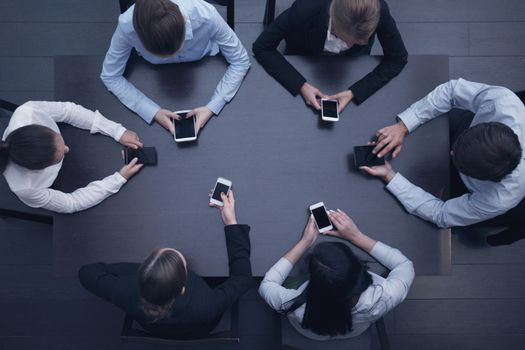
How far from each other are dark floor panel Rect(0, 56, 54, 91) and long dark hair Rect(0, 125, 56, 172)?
1144 millimetres

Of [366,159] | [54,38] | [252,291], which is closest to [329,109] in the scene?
[366,159]

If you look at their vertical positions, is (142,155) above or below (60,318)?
above

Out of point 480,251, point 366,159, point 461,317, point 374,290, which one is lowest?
point 461,317

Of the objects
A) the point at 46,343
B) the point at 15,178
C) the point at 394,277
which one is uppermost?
the point at 15,178

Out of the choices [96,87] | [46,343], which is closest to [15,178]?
[96,87]

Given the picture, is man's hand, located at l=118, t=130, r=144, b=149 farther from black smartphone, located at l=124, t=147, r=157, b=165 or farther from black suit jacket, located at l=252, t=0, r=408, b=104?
black suit jacket, located at l=252, t=0, r=408, b=104

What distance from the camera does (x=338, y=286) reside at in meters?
1.40

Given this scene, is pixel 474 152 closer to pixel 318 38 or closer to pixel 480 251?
pixel 318 38

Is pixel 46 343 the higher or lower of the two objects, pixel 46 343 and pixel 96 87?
the lower

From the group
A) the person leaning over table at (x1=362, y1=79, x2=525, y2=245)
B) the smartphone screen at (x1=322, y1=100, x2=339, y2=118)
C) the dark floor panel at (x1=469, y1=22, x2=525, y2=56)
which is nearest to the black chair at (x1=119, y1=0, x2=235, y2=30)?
the smartphone screen at (x1=322, y1=100, x2=339, y2=118)

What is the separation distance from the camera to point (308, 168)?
168 cm

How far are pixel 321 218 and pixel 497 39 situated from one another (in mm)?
1870

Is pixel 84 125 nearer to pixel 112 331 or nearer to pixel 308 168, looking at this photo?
pixel 308 168

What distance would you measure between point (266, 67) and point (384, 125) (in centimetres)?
55
